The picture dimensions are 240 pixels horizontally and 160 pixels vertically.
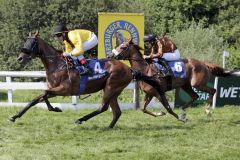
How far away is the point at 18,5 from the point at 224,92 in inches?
919

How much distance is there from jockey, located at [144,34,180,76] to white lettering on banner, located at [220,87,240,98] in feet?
11.5

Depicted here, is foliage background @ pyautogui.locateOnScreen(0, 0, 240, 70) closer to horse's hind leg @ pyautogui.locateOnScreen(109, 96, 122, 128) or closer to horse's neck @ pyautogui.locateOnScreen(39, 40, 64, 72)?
horse's hind leg @ pyautogui.locateOnScreen(109, 96, 122, 128)

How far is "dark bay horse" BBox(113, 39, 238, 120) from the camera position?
1297cm

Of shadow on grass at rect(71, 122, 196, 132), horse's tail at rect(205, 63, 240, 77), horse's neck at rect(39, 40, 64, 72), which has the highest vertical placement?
horse's neck at rect(39, 40, 64, 72)

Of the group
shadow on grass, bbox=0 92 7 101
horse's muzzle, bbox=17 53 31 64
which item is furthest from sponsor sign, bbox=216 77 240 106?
shadow on grass, bbox=0 92 7 101

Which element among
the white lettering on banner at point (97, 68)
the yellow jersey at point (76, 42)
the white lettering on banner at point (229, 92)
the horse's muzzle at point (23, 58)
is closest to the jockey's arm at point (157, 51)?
the white lettering on banner at point (97, 68)

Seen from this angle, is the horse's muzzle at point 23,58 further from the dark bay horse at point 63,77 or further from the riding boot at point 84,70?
the riding boot at point 84,70

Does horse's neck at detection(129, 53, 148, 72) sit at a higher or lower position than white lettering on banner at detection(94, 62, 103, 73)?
lower

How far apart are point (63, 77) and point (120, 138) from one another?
1.90 m

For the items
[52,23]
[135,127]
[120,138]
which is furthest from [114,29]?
[52,23]

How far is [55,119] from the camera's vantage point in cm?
1261

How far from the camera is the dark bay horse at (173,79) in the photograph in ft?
42.5

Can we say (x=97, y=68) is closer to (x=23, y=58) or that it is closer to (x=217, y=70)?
(x=23, y=58)

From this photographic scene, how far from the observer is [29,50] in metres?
10.9
